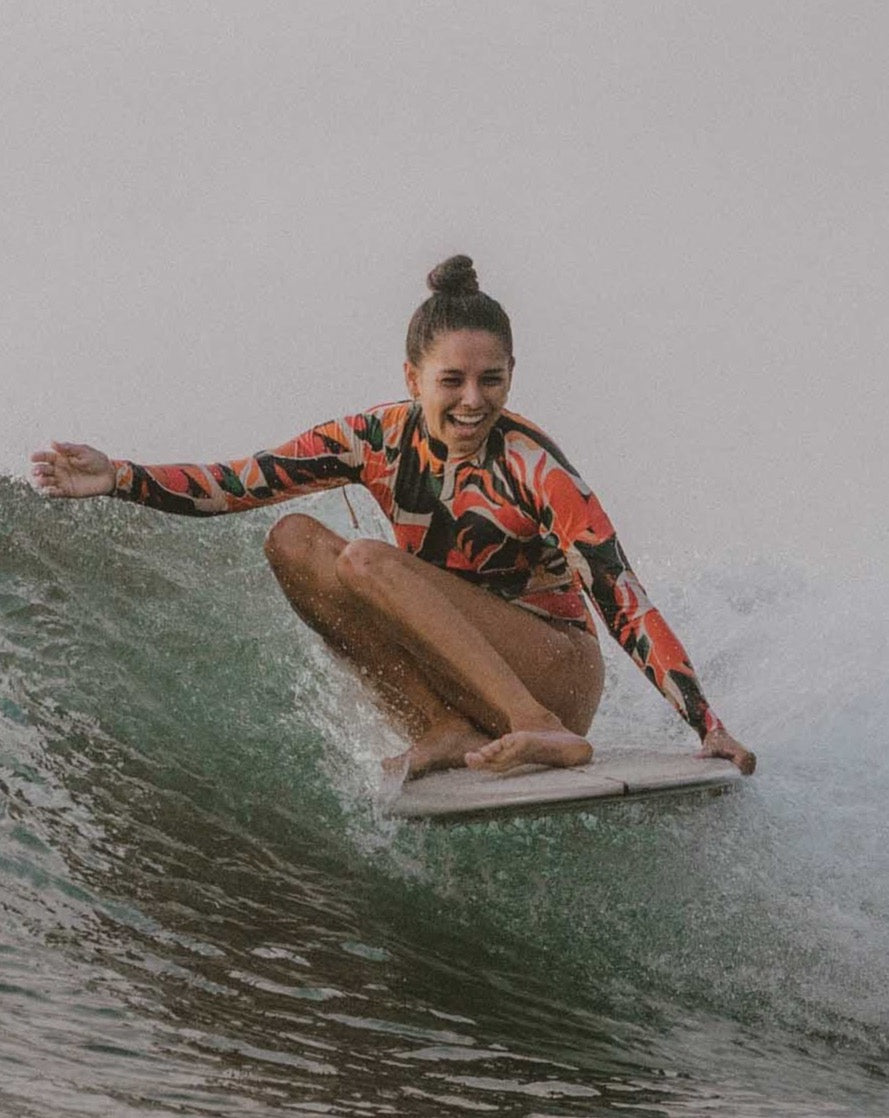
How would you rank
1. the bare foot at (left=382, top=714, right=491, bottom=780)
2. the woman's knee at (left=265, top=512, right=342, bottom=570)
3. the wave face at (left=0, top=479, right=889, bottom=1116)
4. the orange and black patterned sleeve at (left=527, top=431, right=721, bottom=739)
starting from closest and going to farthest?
the wave face at (left=0, top=479, right=889, bottom=1116) < the orange and black patterned sleeve at (left=527, top=431, right=721, bottom=739) < the bare foot at (left=382, top=714, right=491, bottom=780) < the woman's knee at (left=265, top=512, right=342, bottom=570)

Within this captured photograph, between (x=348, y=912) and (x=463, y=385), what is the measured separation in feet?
4.07

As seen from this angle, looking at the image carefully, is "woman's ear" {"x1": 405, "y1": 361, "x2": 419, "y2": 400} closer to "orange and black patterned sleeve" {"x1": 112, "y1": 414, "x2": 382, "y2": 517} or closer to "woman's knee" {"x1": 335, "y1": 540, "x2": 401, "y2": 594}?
"orange and black patterned sleeve" {"x1": 112, "y1": 414, "x2": 382, "y2": 517}

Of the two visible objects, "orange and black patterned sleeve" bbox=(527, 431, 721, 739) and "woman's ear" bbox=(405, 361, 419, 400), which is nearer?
"orange and black patterned sleeve" bbox=(527, 431, 721, 739)

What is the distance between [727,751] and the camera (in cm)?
405

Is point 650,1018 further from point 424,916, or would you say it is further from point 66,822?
point 66,822

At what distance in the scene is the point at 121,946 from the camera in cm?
362

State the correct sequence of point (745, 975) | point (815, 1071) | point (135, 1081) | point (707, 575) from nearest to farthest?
1. point (135, 1081)
2. point (815, 1071)
3. point (745, 975)
4. point (707, 575)

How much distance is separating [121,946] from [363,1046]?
2.05ft

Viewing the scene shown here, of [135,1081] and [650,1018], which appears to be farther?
[650,1018]

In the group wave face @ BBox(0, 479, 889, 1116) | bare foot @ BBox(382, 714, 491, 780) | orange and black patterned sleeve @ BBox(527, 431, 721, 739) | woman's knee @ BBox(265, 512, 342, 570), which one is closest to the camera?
wave face @ BBox(0, 479, 889, 1116)

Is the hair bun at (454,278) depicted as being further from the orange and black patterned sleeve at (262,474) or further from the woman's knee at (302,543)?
the woman's knee at (302,543)

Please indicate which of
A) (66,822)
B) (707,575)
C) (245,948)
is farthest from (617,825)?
(707,575)

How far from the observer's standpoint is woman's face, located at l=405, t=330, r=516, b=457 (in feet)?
13.7

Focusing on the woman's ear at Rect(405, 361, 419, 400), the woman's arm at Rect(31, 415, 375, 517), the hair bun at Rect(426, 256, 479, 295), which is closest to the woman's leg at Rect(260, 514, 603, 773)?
the woman's arm at Rect(31, 415, 375, 517)
